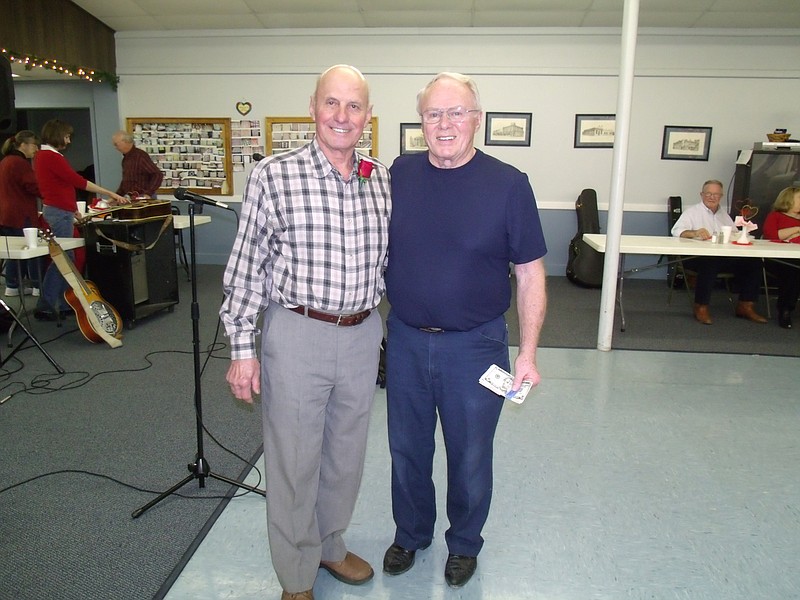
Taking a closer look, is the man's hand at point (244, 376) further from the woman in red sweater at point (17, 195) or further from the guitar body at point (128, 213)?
the woman in red sweater at point (17, 195)

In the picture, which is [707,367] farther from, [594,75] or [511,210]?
[594,75]

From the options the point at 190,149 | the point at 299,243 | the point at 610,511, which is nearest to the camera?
the point at 299,243

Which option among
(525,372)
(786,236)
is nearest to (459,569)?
(525,372)

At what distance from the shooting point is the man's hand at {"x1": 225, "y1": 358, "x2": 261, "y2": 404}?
168 cm

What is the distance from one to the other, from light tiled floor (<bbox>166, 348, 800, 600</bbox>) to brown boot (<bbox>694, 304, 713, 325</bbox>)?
1647 mm

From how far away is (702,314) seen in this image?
5270 millimetres

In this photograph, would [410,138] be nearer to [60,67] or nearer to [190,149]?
[190,149]

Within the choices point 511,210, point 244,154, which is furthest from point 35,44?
point 511,210

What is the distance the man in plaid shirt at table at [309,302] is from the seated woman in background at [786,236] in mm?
4739

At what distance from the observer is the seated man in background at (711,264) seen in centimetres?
527

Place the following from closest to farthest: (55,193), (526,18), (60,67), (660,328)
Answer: (55,193) < (660,328) < (60,67) < (526,18)

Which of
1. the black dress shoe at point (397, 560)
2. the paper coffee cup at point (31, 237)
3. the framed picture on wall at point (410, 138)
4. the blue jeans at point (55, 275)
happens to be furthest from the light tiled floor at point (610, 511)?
the framed picture on wall at point (410, 138)

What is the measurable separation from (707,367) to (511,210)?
300cm

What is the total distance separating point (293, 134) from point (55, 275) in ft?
11.0
